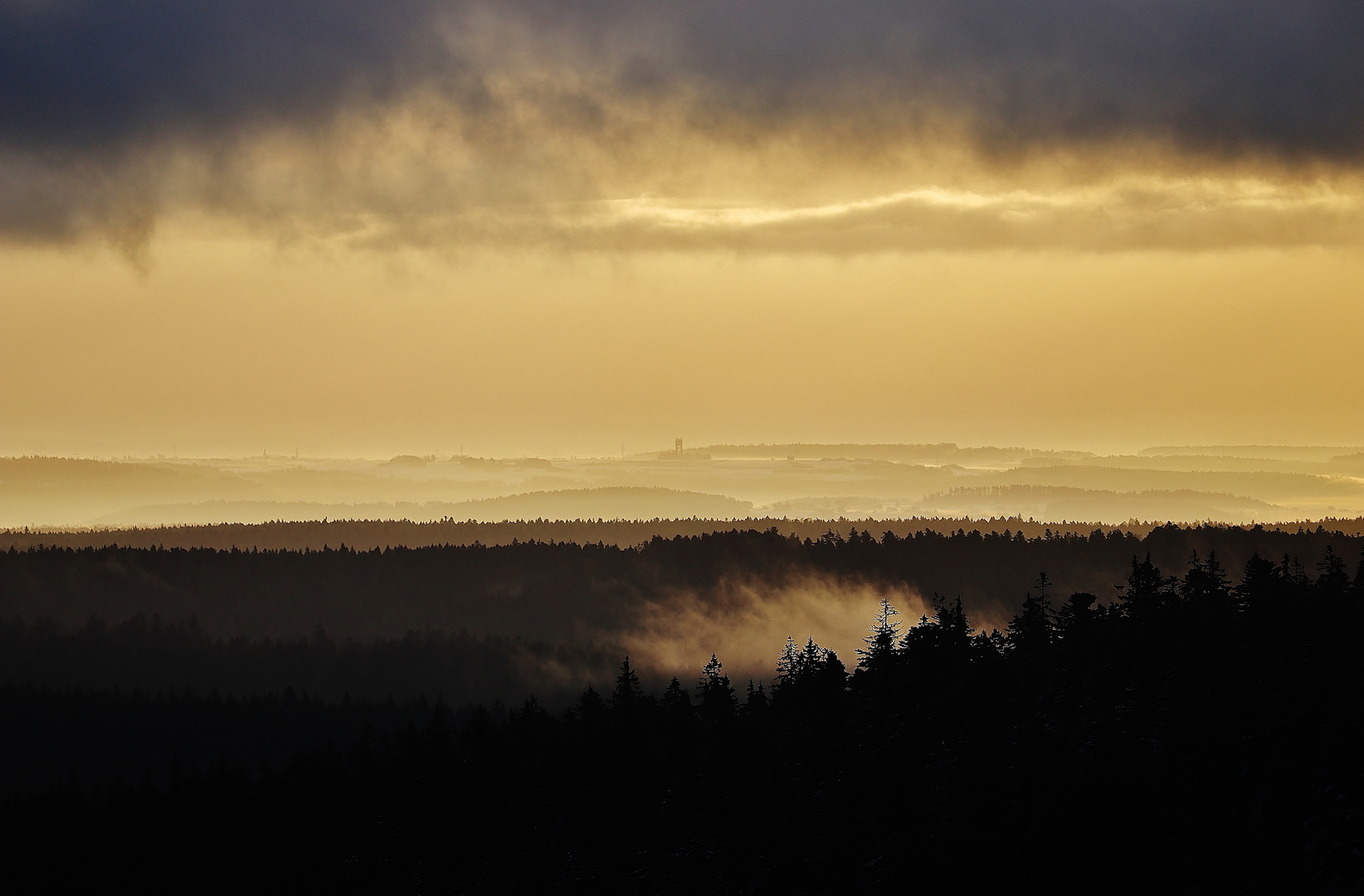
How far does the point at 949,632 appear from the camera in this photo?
9606 cm

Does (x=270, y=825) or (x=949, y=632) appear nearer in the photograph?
(x=949, y=632)

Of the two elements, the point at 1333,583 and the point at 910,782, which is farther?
the point at 1333,583

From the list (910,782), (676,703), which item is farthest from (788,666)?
(910,782)

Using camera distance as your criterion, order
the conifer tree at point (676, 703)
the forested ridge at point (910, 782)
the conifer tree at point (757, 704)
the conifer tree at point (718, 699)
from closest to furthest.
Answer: the forested ridge at point (910, 782), the conifer tree at point (676, 703), the conifer tree at point (718, 699), the conifer tree at point (757, 704)

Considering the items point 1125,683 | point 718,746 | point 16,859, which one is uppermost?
point 1125,683

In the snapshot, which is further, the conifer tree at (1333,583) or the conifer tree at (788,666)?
the conifer tree at (788,666)

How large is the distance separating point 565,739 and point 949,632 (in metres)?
31.5

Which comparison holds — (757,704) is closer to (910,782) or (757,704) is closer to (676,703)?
(676,703)

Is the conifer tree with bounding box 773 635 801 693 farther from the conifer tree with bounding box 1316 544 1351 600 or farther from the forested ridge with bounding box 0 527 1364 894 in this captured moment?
the conifer tree with bounding box 1316 544 1351 600

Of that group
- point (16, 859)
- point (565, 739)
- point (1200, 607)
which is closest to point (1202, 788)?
point (1200, 607)

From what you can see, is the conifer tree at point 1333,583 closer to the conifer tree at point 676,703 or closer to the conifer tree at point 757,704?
the conifer tree at point 757,704

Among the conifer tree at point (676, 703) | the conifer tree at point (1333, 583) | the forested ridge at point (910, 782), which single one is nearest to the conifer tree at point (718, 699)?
the forested ridge at point (910, 782)

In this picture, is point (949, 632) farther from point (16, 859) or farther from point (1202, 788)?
point (16, 859)

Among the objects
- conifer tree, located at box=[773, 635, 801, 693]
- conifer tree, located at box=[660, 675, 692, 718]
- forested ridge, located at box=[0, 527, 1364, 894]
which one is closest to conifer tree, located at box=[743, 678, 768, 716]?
forested ridge, located at box=[0, 527, 1364, 894]
